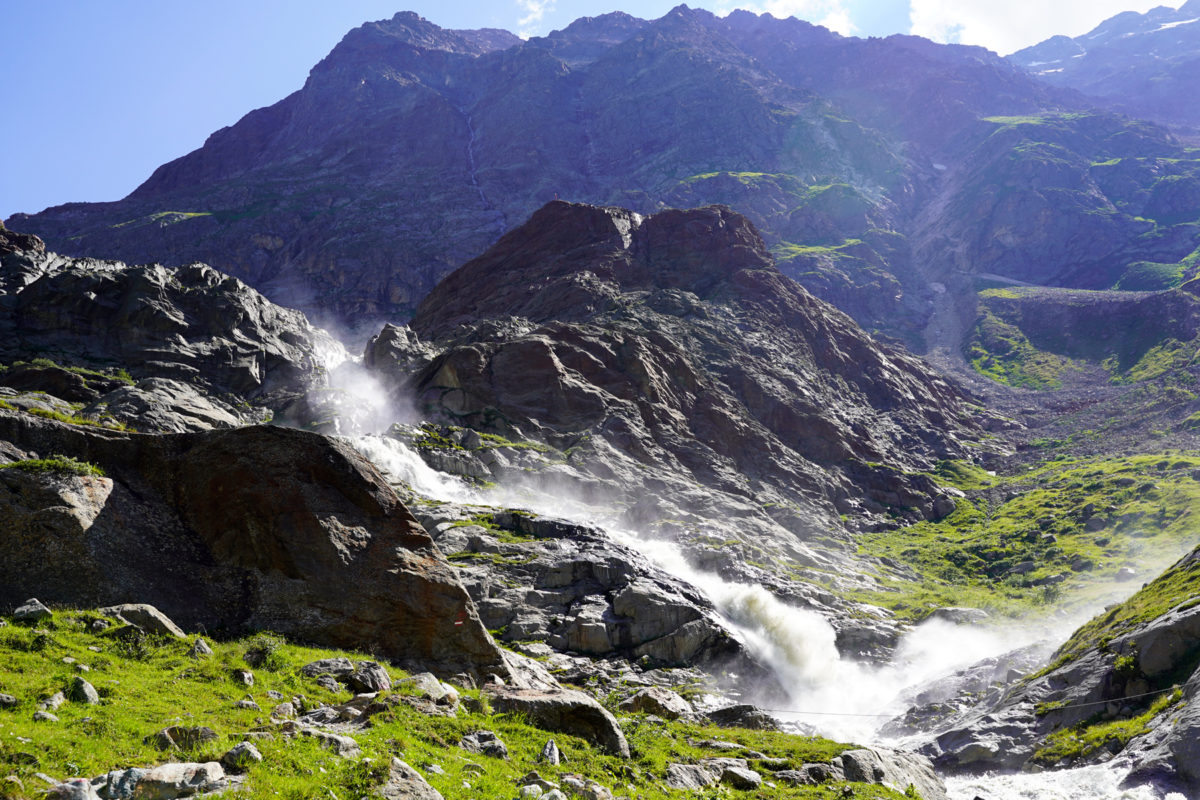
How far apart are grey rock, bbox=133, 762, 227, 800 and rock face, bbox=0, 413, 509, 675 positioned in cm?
916

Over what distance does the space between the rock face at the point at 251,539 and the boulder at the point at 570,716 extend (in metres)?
→ 3.47

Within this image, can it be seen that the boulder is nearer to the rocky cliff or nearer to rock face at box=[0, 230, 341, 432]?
the rocky cliff

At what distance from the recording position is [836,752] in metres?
22.6

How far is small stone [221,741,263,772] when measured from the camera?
12.2 m

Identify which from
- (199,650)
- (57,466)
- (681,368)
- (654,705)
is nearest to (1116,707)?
(654,705)

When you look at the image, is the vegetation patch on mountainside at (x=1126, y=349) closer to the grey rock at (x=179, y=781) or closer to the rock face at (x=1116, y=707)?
the rock face at (x=1116, y=707)

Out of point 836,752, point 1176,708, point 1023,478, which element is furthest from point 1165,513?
point 836,752

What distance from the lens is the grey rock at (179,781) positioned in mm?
10805

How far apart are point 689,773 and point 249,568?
1264 centimetres

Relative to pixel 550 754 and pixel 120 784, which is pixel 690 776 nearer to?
pixel 550 754

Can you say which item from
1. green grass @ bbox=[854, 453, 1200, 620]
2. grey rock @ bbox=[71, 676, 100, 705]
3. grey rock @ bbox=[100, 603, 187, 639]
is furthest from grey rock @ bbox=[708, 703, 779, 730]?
green grass @ bbox=[854, 453, 1200, 620]

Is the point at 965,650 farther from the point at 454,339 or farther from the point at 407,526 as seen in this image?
the point at 454,339

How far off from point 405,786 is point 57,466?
1357cm

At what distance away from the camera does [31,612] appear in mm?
16875
